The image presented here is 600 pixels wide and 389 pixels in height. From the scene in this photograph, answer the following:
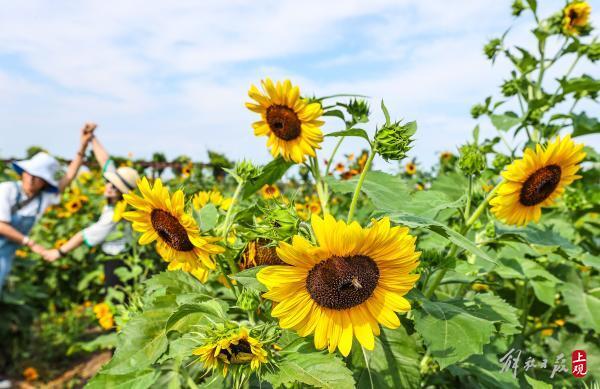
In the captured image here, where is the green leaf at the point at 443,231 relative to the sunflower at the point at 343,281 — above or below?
above

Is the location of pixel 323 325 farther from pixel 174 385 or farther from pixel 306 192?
pixel 306 192

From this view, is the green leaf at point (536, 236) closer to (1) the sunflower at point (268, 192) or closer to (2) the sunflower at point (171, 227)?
(1) the sunflower at point (268, 192)

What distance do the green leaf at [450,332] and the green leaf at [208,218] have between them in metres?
0.42

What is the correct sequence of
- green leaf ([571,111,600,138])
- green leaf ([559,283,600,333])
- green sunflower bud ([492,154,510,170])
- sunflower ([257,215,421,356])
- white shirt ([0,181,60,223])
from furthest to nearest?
white shirt ([0,181,60,223]) < green leaf ([571,111,600,138]) < green sunflower bud ([492,154,510,170]) < green leaf ([559,283,600,333]) < sunflower ([257,215,421,356])

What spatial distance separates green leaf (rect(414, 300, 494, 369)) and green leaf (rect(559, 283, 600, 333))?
957mm

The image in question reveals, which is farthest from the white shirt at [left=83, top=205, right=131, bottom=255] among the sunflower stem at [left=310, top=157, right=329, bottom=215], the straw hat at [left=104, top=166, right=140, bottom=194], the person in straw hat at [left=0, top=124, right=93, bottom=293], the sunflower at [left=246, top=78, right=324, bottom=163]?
the sunflower stem at [left=310, top=157, right=329, bottom=215]

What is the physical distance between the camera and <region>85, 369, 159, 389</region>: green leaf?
40.5 inches

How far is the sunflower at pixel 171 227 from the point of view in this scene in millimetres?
921

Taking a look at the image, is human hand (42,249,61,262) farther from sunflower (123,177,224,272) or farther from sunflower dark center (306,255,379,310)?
sunflower dark center (306,255,379,310)

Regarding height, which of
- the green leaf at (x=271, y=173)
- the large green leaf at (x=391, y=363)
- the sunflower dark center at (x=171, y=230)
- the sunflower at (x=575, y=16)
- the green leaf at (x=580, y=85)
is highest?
the sunflower at (x=575, y=16)

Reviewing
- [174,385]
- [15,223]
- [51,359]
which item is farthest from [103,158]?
[174,385]

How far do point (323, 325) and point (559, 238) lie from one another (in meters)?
0.84

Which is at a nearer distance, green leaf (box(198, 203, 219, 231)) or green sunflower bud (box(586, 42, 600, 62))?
green leaf (box(198, 203, 219, 231))

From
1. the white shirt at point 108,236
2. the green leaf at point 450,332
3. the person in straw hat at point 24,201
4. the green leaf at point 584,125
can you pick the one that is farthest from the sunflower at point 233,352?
the person in straw hat at point 24,201
